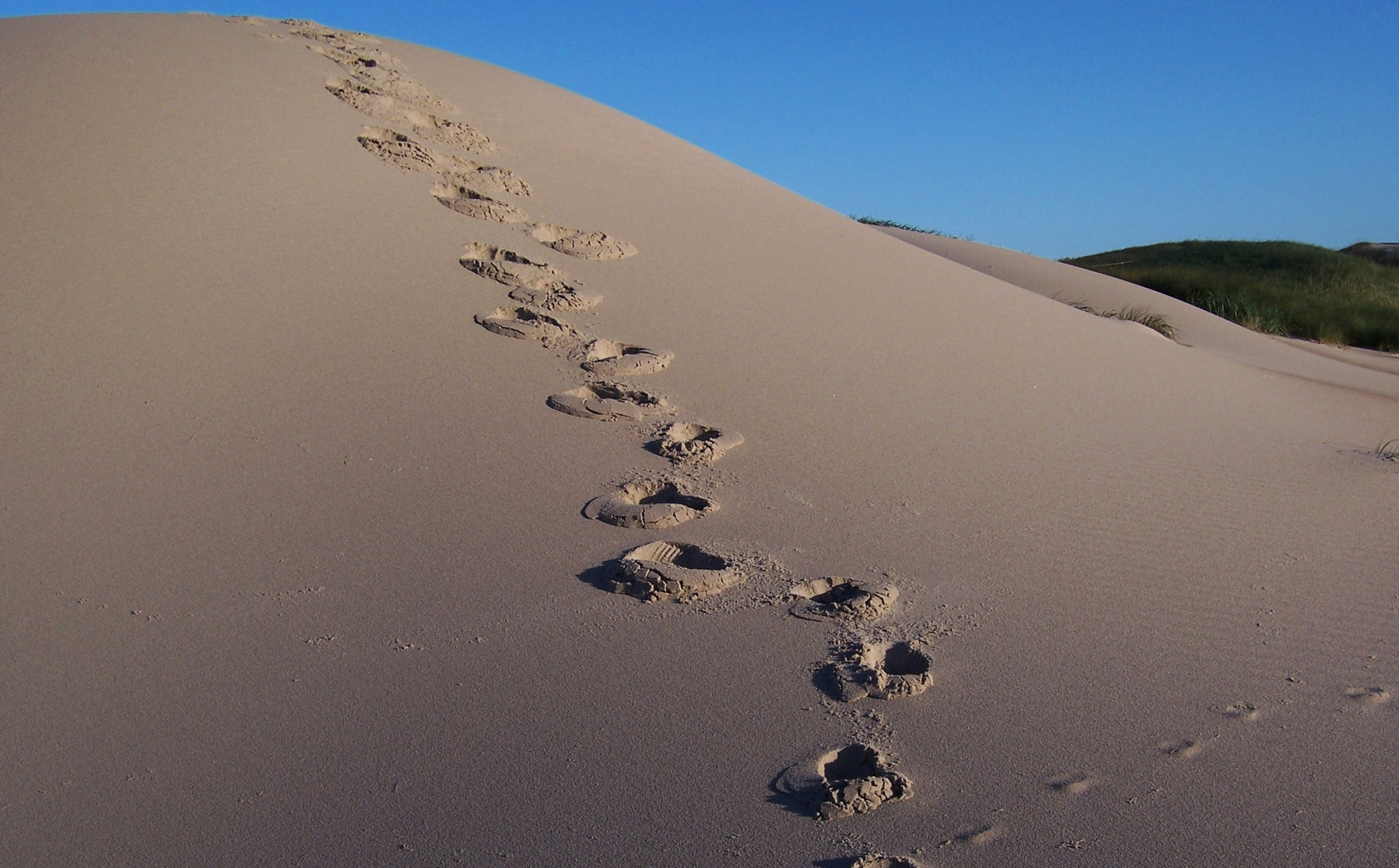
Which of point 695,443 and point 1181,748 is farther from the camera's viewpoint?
point 695,443

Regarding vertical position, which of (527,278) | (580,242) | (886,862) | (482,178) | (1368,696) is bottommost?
(886,862)

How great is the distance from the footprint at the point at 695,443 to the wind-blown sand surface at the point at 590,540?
0.02 meters

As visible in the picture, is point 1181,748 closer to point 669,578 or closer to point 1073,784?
point 1073,784

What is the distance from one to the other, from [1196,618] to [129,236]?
4.23 m

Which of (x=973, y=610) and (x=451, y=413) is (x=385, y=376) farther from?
(x=973, y=610)

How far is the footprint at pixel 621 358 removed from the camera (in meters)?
3.88

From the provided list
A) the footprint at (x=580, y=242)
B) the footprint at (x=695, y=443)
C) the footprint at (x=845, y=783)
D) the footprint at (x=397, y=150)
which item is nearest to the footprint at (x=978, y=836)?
the footprint at (x=845, y=783)

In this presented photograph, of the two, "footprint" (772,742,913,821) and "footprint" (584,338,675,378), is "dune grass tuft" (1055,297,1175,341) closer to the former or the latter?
"footprint" (584,338,675,378)

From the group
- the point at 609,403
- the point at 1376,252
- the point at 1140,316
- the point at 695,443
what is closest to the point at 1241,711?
the point at 695,443

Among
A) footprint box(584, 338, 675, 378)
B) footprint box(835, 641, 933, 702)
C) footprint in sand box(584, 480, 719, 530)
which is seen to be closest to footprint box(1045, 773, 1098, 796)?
footprint box(835, 641, 933, 702)

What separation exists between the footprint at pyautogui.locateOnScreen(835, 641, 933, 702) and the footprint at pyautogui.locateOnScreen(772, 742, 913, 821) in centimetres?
19

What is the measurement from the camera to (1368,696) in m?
2.19

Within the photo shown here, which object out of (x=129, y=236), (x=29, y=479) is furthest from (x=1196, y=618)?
(x=129, y=236)

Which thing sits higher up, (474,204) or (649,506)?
(474,204)
